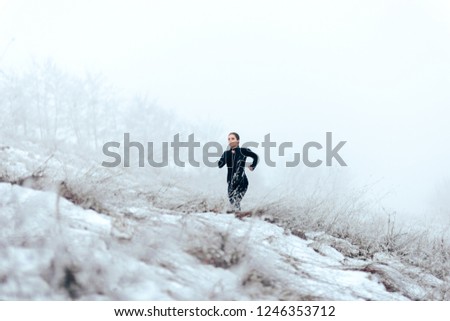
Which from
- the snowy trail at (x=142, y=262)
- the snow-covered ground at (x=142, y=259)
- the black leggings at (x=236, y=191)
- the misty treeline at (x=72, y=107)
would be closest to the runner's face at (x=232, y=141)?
the black leggings at (x=236, y=191)

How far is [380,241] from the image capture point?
505 centimetres

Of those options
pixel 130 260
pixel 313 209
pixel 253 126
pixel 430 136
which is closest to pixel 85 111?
pixel 313 209

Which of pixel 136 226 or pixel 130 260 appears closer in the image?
pixel 130 260

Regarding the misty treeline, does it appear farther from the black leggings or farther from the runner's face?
the black leggings

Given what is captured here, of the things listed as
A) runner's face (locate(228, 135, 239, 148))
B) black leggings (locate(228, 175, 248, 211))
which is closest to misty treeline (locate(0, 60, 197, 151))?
runner's face (locate(228, 135, 239, 148))

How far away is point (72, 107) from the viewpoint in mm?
30234

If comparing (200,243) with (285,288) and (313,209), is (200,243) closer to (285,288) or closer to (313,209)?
(285,288)

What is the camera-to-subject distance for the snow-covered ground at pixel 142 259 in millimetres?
2197

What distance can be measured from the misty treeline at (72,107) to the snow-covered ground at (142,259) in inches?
1036

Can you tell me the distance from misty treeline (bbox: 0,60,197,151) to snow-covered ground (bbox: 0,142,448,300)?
26.3 m

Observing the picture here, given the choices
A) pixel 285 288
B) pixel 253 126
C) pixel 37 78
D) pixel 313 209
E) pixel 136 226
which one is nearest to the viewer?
pixel 285 288

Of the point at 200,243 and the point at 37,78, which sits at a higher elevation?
the point at 37,78

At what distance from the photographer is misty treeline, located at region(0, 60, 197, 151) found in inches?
1161
